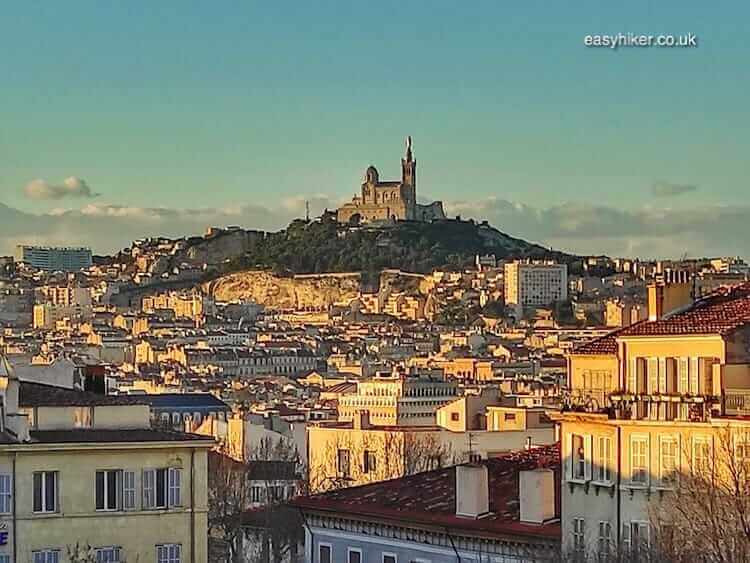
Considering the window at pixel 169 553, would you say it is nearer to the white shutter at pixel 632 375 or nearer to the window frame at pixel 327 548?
the window frame at pixel 327 548

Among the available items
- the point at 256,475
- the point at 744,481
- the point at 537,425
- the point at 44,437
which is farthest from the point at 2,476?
the point at 537,425

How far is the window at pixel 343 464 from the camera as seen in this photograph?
11315cm

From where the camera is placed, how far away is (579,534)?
1400 inches

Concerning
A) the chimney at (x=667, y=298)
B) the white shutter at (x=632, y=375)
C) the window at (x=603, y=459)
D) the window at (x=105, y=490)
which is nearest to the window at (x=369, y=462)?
the window at (x=105, y=490)

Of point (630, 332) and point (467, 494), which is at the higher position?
point (630, 332)

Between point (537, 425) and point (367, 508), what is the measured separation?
2880 inches

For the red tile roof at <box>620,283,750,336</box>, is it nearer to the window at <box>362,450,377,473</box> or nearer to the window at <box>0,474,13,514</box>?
the window at <box>0,474,13,514</box>

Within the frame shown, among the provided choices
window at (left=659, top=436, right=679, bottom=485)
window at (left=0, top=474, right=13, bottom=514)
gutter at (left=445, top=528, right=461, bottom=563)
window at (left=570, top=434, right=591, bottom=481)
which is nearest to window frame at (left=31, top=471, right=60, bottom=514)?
window at (left=0, top=474, right=13, bottom=514)

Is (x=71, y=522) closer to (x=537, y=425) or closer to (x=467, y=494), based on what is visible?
(x=467, y=494)

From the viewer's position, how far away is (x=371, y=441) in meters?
120

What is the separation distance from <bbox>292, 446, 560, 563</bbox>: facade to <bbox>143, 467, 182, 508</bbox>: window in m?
2.80

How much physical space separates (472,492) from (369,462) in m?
76.8

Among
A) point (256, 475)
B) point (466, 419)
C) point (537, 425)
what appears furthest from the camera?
point (466, 419)

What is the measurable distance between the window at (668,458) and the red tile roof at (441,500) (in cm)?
234
